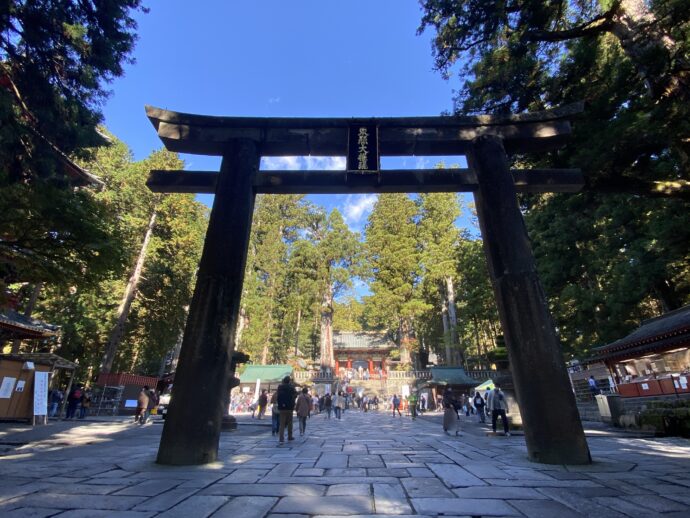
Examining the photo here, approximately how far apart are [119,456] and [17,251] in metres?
3.78

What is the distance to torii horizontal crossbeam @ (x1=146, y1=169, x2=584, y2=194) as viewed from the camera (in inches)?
234

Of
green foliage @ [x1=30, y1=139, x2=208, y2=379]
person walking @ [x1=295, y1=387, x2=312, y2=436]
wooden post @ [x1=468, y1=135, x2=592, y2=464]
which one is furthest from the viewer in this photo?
green foliage @ [x1=30, y1=139, x2=208, y2=379]

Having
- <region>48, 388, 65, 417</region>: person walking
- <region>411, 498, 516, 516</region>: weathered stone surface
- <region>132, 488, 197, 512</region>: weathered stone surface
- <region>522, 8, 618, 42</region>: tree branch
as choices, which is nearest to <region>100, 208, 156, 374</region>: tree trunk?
<region>48, 388, 65, 417</region>: person walking

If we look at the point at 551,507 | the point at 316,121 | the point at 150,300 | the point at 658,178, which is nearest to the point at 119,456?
the point at 551,507

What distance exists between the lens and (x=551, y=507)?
2.62m

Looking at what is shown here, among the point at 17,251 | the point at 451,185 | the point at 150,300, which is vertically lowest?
the point at 17,251

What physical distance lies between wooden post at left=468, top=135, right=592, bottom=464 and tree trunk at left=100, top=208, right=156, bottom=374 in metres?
18.9

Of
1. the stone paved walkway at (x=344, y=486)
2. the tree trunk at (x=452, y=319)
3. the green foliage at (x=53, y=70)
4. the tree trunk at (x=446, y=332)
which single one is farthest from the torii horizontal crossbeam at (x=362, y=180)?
the tree trunk at (x=446, y=332)

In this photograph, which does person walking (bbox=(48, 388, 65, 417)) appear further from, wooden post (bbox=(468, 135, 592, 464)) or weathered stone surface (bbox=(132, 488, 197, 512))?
wooden post (bbox=(468, 135, 592, 464))

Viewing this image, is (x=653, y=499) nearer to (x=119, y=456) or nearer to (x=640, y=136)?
(x=119, y=456)

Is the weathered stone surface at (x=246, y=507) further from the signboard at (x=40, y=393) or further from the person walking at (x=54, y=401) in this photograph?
the person walking at (x=54, y=401)

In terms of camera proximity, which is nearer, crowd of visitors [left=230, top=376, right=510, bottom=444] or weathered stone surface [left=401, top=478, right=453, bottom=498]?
weathered stone surface [left=401, top=478, right=453, bottom=498]

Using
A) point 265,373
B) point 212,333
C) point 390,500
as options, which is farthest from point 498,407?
point 265,373

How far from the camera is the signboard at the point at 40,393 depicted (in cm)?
1106
